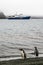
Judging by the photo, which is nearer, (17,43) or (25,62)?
(25,62)

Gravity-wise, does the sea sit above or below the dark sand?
below

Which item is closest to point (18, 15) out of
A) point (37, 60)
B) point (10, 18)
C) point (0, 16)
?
point (10, 18)

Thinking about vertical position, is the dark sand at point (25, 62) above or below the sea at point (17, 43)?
above

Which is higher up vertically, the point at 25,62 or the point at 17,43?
the point at 25,62

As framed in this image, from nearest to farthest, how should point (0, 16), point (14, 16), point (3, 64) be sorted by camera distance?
point (3, 64)
point (14, 16)
point (0, 16)

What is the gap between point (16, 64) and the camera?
6457mm

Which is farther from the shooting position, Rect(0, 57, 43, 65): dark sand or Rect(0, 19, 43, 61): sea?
Rect(0, 19, 43, 61): sea

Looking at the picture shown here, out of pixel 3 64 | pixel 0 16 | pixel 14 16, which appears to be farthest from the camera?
pixel 0 16

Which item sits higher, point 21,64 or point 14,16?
point 21,64

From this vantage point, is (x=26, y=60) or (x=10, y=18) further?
(x=10, y=18)

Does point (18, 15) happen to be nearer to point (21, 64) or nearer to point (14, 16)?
point (14, 16)

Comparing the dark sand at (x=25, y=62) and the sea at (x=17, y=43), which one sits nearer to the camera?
the dark sand at (x=25, y=62)

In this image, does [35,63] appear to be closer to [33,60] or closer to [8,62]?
[33,60]

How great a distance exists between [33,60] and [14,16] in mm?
115306
